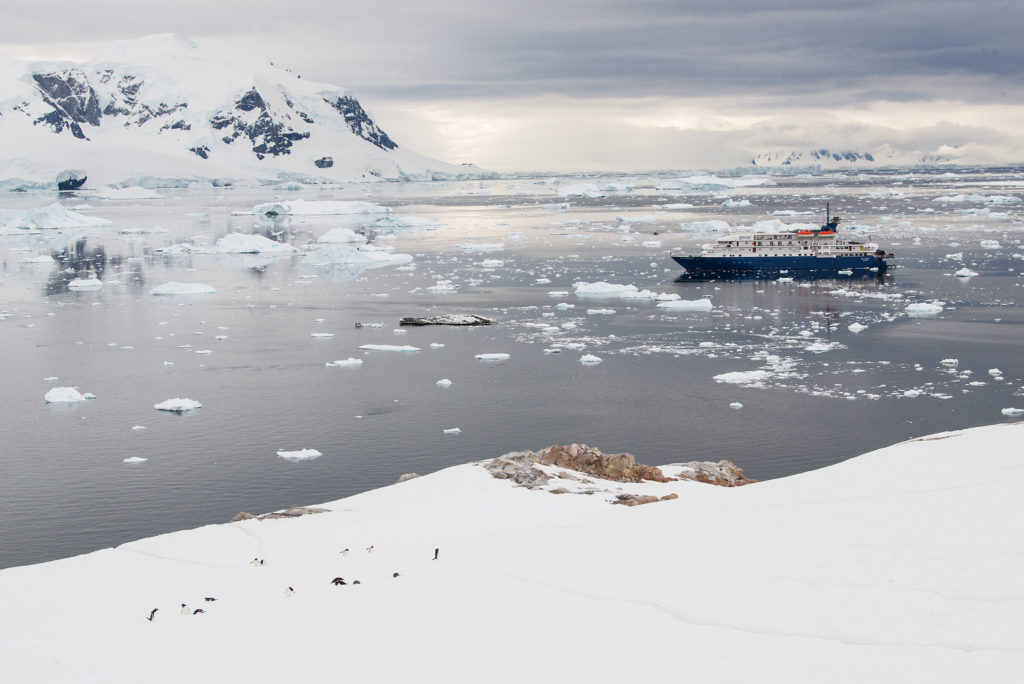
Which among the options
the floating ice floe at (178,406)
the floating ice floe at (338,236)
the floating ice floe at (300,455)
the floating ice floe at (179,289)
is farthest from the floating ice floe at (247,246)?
the floating ice floe at (300,455)

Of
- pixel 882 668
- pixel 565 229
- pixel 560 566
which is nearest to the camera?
pixel 882 668

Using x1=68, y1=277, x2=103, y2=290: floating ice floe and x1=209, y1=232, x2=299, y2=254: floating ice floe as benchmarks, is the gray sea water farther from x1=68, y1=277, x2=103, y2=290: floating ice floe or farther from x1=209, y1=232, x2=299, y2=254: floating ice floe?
x1=209, y1=232, x2=299, y2=254: floating ice floe

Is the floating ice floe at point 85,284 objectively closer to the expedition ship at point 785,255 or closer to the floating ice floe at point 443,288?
the floating ice floe at point 443,288

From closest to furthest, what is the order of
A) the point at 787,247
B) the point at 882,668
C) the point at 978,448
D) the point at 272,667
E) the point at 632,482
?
the point at 882,668 → the point at 272,667 → the point at 978,448 → the point at 632,482 → the point at 787,247

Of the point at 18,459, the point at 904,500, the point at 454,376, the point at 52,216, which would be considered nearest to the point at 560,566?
the point at 904,500

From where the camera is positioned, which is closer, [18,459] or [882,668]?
[882,668]

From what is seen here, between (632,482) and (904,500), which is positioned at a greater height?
(904,500)

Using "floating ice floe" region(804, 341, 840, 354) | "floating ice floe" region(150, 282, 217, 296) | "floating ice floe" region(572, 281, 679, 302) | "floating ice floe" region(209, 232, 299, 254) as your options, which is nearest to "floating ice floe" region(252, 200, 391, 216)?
"floating ice floe" region(209, 232, 299, 254)

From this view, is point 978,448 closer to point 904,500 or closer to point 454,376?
point 904,500
